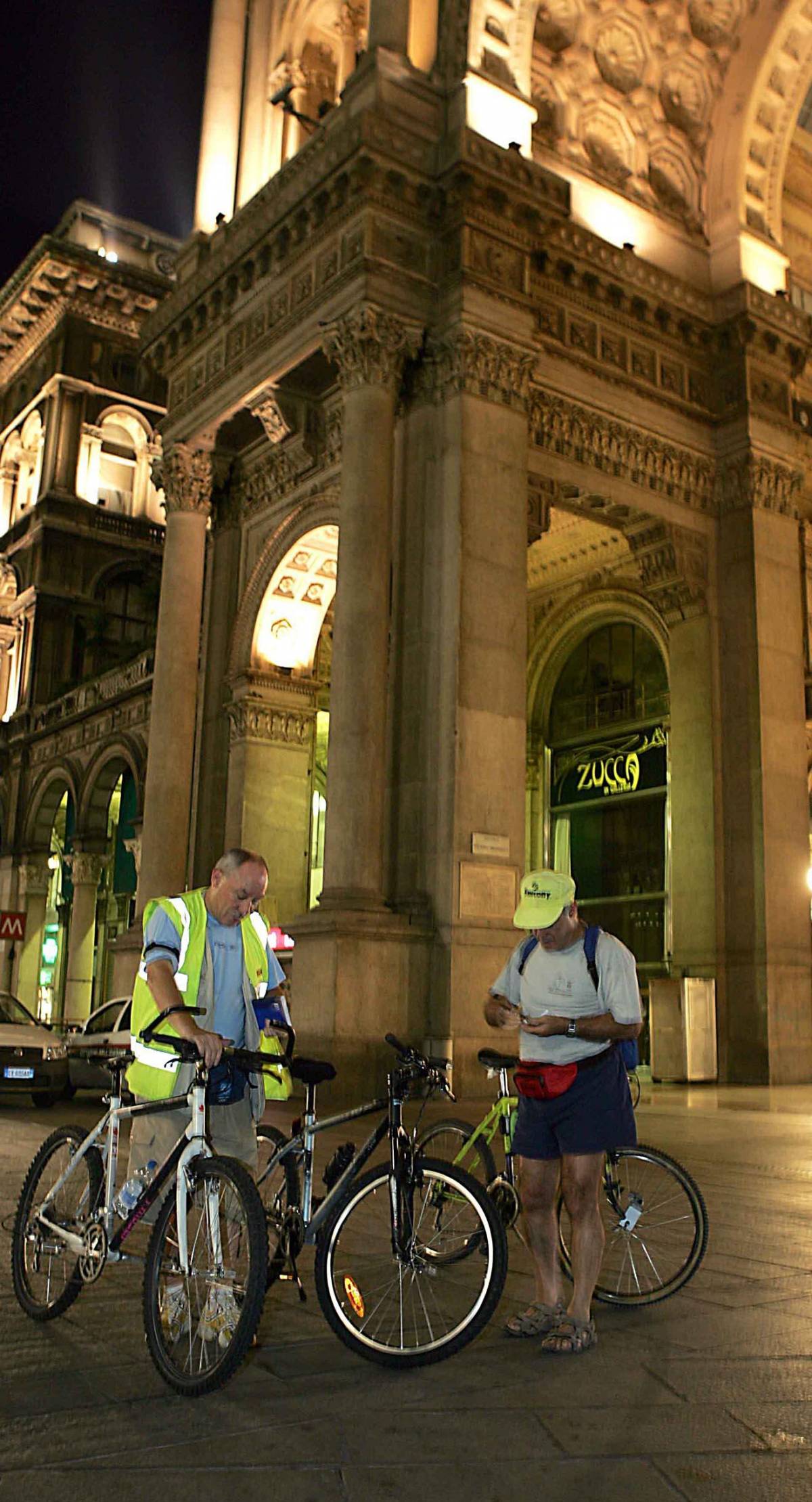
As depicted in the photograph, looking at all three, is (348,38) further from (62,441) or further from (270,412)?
(62,441)

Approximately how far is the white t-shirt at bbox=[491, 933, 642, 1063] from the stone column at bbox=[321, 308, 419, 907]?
34.6ft

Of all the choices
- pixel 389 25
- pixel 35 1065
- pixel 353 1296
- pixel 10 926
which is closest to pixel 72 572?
pixel 10 926

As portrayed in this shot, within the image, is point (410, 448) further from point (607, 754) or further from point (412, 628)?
point (607, 754)

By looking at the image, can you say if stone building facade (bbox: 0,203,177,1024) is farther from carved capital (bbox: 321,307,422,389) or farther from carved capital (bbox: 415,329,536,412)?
carved capital (bbox: 415,329,536,412)

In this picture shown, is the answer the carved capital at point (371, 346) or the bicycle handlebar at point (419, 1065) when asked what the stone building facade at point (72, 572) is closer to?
the carved capital at point (371, 346)

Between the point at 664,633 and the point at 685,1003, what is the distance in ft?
25.8

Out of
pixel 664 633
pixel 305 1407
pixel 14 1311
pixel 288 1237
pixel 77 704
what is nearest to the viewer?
pixel 305 1407

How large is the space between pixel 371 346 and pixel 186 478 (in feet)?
18.9

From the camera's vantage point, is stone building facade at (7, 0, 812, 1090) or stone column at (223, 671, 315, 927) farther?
stone column at (223, 671, 315, 927)

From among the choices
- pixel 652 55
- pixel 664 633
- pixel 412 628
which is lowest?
pixel 412 628

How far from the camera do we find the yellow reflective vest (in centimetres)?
516

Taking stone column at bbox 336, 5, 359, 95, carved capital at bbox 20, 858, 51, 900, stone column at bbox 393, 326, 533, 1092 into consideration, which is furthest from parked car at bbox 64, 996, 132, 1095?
carved capital at bbox 20, 858, 51, 900

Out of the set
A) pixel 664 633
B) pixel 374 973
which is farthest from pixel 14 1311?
pixel 664 633

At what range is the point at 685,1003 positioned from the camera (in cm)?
1964
